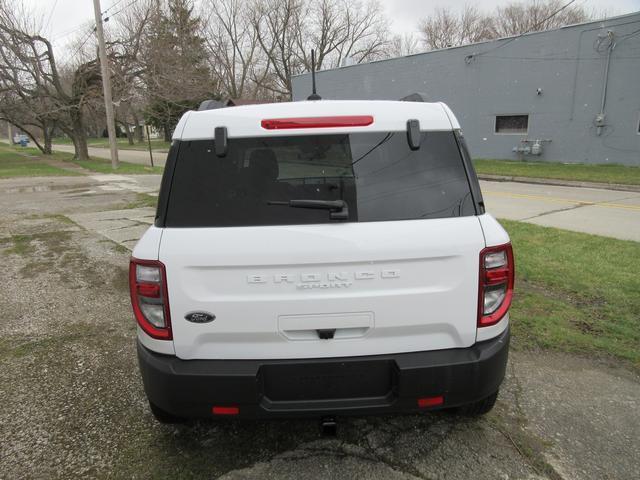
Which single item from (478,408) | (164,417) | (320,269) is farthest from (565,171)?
(164,417)

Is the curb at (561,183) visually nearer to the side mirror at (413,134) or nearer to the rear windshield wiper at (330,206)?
the side mirror at (413,134)

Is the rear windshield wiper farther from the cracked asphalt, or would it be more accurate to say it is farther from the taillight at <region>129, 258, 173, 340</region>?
the cracked asphalt

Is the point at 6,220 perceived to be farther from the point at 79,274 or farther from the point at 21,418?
the point at 21,418

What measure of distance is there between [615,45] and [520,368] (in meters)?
16.9

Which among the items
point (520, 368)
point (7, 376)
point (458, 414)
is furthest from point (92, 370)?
point (520, 368)

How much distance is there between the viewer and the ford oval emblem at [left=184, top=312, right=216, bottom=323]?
2.12m

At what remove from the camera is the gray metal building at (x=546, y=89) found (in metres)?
16.2

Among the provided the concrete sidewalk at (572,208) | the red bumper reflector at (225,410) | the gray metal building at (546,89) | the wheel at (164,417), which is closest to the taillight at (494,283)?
the red bumper reflector at (225,410)

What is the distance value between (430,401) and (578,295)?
324cm

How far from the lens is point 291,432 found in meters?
2.71

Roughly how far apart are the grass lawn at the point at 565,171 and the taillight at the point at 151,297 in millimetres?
14098

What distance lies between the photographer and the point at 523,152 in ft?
63.0

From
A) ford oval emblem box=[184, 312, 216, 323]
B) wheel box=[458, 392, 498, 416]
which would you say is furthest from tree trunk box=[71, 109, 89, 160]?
wheel box=[458, 392, 498, 416]

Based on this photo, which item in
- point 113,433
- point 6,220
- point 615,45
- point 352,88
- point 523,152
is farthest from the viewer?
point 352,88
